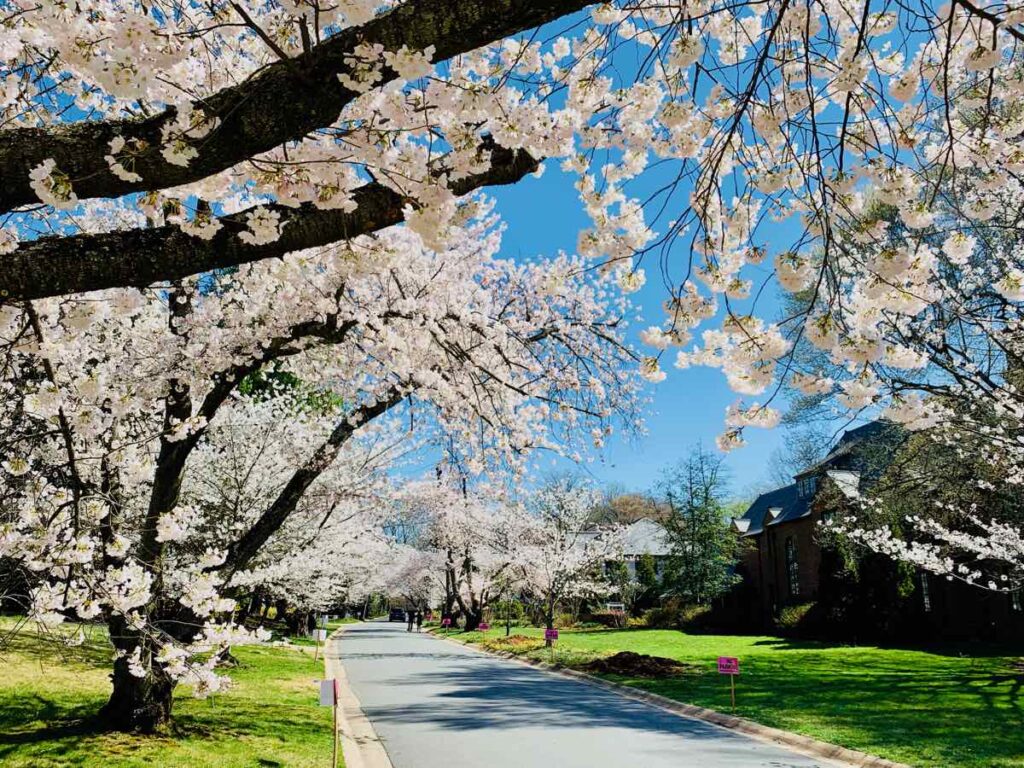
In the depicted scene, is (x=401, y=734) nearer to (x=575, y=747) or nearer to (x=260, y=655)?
(x=575, y=747)

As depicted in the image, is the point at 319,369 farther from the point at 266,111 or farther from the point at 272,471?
the point at 266,111

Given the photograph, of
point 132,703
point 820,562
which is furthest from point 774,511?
point 132,703

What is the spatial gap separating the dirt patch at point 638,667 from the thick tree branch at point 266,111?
637 inches

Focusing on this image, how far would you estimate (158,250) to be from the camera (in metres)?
2.81

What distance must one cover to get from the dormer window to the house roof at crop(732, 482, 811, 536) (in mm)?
252

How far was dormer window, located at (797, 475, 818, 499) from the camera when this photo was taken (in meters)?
35.1

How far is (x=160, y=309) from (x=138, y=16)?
9647 mm

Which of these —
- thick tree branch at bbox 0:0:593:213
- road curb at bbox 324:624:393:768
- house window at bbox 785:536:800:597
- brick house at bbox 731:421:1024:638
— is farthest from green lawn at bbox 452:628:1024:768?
house window at bbox 785:536:800:597

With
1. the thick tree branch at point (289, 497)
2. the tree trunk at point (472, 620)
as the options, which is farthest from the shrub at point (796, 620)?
the thick tree branch at point (289, 497)

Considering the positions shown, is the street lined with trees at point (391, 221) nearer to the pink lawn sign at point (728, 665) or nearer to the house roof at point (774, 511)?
the pink lawn sign at point (728, 665)

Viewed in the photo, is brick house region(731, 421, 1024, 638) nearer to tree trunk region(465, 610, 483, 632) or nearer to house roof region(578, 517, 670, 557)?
house roof region(578, 517, 670, 557)

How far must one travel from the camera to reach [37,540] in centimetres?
471

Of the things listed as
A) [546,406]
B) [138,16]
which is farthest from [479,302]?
[138,16]

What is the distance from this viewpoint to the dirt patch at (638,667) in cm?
1661
